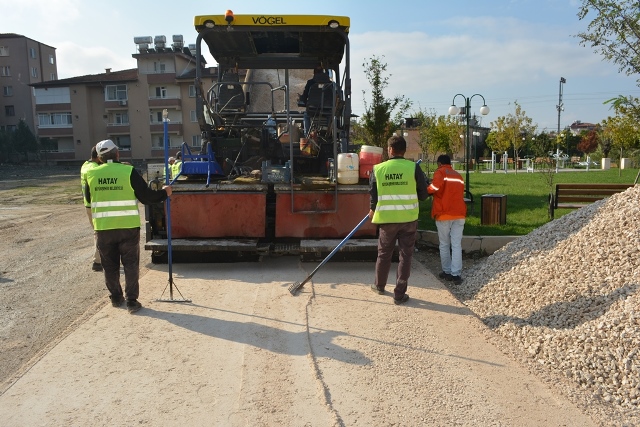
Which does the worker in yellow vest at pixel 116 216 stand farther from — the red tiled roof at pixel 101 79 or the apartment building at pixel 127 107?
the red tiled roof at pixel 101 79

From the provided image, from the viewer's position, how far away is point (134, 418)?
3582mm

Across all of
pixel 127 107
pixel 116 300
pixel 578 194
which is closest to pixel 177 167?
pixel 116 300

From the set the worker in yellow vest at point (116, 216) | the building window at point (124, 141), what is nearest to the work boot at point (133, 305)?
the worker in yellow vest at point (116, 216)

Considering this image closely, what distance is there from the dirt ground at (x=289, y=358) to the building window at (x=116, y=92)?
50877 mm

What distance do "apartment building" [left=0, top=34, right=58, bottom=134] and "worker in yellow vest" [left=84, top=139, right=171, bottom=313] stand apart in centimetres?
6477

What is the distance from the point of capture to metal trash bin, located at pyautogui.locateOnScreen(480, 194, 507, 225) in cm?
1042

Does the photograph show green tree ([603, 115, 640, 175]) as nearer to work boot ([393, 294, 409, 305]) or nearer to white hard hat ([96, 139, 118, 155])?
work boot ([393, 294, 409, 305])

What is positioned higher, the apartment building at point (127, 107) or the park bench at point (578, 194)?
the apartment building at point (127, 107)

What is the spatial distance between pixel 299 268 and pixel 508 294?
2812mm

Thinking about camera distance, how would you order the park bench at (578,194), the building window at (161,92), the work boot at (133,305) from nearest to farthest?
the work boot at (133,305), the park bench at (578,194), the building window at (161,92)

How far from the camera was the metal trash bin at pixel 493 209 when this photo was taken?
34.2 ft

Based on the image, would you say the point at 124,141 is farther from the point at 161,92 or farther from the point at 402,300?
the point at 402,300

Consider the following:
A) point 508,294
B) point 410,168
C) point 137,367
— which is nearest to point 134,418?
point 137,367

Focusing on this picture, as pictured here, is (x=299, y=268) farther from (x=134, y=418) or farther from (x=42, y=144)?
(x=42, y=144)
